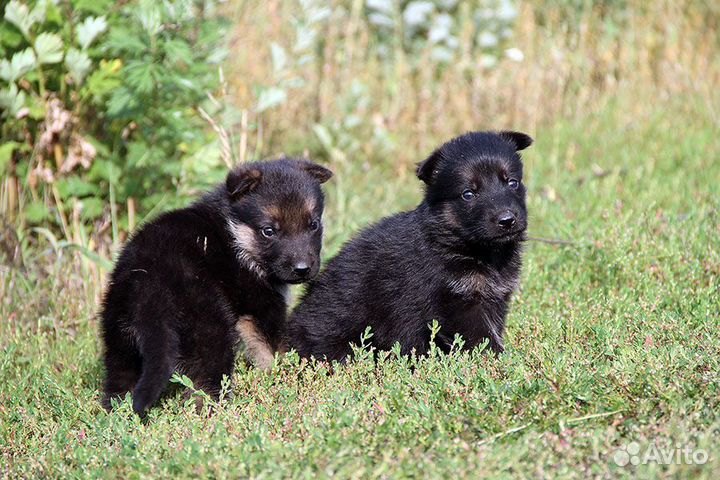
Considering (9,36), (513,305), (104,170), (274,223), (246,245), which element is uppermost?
(9,36)

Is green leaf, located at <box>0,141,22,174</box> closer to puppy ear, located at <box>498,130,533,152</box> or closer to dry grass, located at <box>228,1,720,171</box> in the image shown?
dry grass, located at <box>228,1,720,171</box>

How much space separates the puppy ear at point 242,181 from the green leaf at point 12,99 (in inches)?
87.8

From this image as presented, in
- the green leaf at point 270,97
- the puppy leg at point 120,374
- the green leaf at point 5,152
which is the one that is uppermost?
the green leaf at point 270,97

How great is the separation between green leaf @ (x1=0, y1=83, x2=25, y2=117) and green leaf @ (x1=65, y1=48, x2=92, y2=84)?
0.40m

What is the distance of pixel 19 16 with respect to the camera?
21.3 ft

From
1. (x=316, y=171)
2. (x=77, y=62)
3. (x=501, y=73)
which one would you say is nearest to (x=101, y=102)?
(x=77, y=62)

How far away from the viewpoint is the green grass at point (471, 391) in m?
3.54

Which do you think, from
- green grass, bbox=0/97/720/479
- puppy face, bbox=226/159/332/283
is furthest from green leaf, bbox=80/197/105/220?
puppy face, bbox=226/159/332/283

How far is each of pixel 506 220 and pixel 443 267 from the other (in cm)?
43

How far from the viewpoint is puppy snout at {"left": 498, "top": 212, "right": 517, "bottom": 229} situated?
4.89 metres

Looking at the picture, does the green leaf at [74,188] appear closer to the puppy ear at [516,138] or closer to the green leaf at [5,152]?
the green leaf at [5,152]

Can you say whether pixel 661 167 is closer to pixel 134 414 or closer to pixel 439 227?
pixel 439 227

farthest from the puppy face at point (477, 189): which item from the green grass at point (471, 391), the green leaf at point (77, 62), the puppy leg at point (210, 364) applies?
the green leaf at point (77, 62)

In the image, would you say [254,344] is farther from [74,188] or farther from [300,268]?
[74,188]
